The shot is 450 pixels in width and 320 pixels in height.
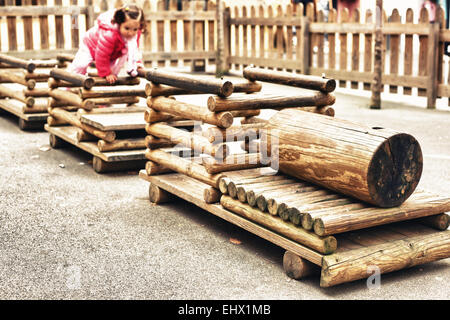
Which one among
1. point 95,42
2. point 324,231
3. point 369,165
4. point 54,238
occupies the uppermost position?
point 95,42

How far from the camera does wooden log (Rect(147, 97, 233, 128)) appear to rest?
490cm

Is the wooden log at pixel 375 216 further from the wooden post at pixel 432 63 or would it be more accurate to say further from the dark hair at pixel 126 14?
the wooden post at pixel 432 63

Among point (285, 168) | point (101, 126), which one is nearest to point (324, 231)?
point (285, 168)

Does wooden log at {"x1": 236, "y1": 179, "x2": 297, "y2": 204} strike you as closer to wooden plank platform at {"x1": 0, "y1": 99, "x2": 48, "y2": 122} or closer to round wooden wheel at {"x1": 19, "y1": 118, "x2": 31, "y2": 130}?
wooden plank platform at {"x1": 0, "y1": 99, "x2": 48, "y2": 122}

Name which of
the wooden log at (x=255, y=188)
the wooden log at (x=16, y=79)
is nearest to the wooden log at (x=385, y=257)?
the wooden log at (x=255, y=188)

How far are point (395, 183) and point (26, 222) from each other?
2860mm

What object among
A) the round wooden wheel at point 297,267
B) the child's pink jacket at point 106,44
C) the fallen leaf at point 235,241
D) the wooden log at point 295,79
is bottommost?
the fallen leaf at point 235,241

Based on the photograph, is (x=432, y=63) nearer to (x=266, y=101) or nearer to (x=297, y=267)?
(x=266, y=101)

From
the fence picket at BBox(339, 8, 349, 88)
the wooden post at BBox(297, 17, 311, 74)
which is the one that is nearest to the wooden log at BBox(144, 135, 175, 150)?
the fence picket at BBox(339, 8, 349, 88)

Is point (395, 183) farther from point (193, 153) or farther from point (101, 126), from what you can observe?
point (101, 126)

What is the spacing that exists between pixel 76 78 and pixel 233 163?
9.96 ft

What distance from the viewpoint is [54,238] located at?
5008mm

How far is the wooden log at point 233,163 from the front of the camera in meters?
4.96

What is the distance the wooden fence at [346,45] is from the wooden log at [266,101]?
5.82m
